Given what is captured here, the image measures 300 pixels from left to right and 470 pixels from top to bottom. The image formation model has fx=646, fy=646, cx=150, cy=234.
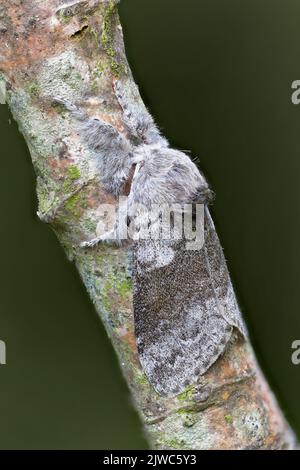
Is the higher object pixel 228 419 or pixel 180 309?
pixel 180 309

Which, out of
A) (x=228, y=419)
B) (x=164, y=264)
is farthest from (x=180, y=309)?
(x=228, y=419)

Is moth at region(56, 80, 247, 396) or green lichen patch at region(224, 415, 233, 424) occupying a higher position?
moth at region(56, 80, 247, 396)

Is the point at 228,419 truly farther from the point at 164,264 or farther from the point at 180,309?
the point at 164,264

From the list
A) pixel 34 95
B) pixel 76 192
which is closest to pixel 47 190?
pixel 76 192

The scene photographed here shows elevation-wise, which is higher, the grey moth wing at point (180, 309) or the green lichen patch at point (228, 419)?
the grey moth wing at point (180, 309)

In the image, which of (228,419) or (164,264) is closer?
(228,419)

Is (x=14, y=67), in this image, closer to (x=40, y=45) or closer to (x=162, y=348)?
(x=40, y=45)
